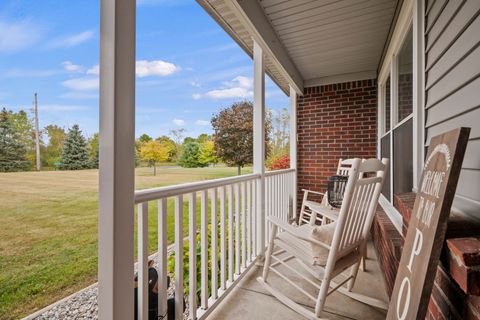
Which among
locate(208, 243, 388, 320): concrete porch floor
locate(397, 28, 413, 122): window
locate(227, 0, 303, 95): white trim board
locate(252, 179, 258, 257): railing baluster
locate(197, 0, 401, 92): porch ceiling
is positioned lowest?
locate(208, 243, 388, 320): concrete porch floor

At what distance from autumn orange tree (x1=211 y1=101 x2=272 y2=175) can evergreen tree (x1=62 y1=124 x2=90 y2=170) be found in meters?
3.09

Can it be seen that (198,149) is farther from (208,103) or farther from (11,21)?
(11,21)

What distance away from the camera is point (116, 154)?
3.17 feet

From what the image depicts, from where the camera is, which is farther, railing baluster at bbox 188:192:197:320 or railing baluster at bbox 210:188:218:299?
railing baluster at bbox 210:188:218:299

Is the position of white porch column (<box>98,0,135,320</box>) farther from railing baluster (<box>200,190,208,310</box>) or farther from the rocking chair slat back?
the rocking chair slat back

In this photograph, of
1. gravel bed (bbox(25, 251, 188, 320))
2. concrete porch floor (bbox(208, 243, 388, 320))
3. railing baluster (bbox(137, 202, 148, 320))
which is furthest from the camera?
concrete porch floor (bbox(208, 243, 388, 320))

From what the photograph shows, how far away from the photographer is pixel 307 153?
456cm

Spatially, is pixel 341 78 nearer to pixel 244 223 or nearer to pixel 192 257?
pixel 244 223

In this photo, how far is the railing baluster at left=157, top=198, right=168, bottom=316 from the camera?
1399mm

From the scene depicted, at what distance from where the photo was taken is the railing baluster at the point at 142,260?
49.6 inches

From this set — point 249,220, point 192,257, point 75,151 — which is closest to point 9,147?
point 75,151

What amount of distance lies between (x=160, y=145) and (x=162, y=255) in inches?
44.2

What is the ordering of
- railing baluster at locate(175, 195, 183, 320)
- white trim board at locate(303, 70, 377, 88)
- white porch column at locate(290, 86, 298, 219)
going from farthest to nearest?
white porch column at locate(290, 86, 298, 219) < white trim board at locate(303, 70, 377, 88) < railing baluster at locate(175, 195, 183, 320)

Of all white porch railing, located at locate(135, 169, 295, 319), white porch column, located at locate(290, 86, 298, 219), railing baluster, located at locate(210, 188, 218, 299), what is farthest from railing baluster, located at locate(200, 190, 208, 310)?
white porch column, located at locate(290, 86, 298, 219)
